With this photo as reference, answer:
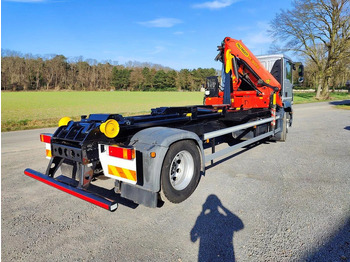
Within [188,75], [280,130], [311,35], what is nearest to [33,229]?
[280,130]

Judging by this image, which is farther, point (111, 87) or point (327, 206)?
point (111, 87)

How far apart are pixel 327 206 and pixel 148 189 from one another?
8.33ft

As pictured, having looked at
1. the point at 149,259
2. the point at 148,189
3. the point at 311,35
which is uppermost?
the point at 311,35

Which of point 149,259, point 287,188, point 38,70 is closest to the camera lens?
point 149,259

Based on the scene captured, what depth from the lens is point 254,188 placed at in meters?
4.14

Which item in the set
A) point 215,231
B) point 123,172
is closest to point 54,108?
point 123,172

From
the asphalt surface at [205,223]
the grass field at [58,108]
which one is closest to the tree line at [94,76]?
the grass field at [58,108]

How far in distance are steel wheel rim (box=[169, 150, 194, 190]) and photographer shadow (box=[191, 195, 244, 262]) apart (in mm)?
443

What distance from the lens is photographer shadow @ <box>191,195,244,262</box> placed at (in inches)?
96.9

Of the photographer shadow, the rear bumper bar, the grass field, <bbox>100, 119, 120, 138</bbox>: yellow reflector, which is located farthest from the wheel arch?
the grass field

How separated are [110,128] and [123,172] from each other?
1.86 feet

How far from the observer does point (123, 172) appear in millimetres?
3021

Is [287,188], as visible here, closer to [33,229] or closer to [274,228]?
[274,228]

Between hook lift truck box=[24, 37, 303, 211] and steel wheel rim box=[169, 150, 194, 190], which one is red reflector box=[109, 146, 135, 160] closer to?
hook lift truck box=[24, 37, 303, 211]
